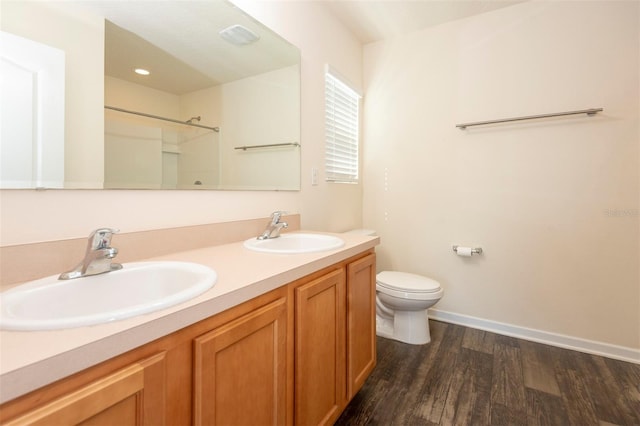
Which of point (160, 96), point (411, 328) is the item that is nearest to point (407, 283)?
point (411, 328)

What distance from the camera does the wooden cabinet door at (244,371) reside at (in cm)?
67

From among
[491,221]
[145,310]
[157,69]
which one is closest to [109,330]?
[145,310]

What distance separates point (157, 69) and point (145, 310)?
97 centimetres

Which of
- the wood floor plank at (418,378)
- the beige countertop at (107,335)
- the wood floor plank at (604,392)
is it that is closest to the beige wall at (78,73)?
the beige countertop at (107,335)

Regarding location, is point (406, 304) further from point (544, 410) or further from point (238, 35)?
point (238, 35)

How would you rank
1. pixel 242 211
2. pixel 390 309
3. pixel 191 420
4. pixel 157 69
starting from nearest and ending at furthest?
pixel 191 420, pixel 157 69, pixel 242 211, pixel 390 309

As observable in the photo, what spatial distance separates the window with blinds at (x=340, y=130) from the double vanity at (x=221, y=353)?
101 cm

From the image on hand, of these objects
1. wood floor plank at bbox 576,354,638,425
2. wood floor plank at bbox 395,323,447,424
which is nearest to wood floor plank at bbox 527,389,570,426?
wood floor plank at bbox 576,354,638,425

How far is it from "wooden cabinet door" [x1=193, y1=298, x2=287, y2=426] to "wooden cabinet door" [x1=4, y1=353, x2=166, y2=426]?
0.29 ft

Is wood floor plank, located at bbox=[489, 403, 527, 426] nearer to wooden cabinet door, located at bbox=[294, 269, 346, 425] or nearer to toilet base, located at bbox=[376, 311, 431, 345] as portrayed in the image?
toilet base, located at bbox=[376, 311, 431, 345]

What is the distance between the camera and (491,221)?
2209mm

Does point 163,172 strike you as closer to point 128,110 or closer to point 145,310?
point 128,110

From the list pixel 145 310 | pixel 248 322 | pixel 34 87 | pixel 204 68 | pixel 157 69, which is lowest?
pixel 248 322

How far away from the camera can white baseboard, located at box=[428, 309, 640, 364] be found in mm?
1856
